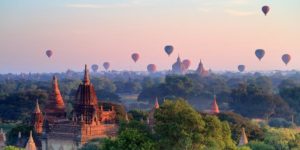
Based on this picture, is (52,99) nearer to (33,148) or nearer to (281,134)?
(33,148)

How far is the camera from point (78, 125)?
170 ft

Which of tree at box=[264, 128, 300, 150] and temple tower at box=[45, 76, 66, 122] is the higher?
temple tower at box=[45, 76, 66, 122]

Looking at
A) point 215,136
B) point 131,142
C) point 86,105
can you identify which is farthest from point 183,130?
point 86,105

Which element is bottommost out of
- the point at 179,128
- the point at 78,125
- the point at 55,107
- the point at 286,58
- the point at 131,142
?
the point at 131,142

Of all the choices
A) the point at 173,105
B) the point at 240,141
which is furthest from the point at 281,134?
the point at 173,105

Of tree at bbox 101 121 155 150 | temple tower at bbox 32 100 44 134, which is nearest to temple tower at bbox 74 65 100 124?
temple tower at bbox 32 100 44 134

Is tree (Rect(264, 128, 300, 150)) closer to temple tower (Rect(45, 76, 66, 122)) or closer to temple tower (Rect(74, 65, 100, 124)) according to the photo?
temple tower (Rect(74, 65, 100, 124))

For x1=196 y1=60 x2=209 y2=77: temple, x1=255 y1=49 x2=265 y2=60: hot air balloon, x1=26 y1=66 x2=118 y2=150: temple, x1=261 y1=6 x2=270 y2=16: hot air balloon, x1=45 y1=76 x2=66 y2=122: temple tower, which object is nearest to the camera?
x1=26 y1=66 x2=118 y2=150: temple

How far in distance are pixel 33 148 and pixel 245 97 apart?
51.2m

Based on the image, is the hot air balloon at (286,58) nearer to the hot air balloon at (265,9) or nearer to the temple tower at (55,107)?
the hot air balloon at (265,9)

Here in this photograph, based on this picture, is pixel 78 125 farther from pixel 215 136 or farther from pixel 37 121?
pixel 215 136

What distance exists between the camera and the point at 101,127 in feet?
176

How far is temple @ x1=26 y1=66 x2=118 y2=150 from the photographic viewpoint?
51.6 meters

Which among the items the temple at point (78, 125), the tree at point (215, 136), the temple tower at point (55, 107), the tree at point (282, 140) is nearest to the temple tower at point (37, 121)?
the temple at point (78, 125)
